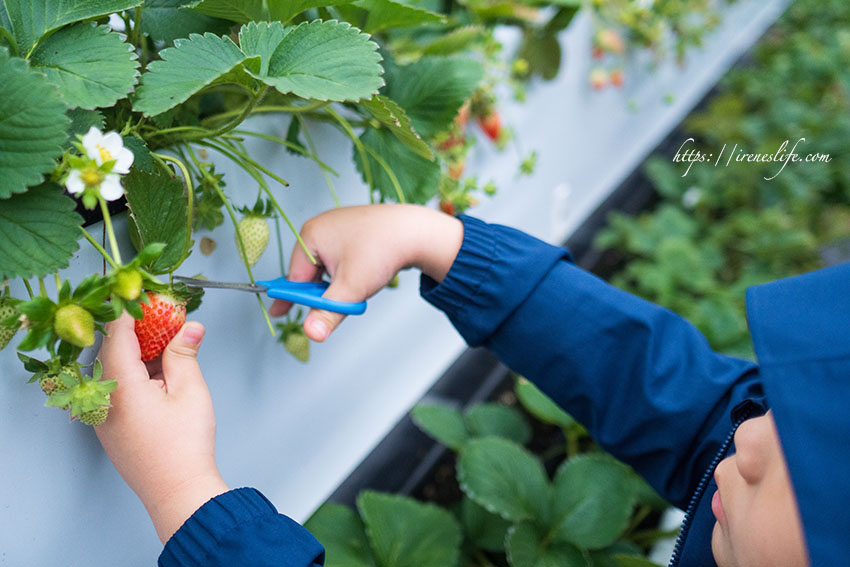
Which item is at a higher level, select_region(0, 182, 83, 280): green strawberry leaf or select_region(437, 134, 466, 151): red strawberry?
select_region(437, 134, 466, 151): red strawberry

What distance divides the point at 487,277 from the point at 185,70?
343 millimetres

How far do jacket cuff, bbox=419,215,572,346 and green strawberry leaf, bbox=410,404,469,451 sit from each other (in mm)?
231

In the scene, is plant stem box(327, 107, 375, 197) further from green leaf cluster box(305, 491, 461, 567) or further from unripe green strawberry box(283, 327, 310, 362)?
green leaf cluster box(305, 491, 461, 567)

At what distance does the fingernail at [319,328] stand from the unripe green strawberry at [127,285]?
0.20 meters

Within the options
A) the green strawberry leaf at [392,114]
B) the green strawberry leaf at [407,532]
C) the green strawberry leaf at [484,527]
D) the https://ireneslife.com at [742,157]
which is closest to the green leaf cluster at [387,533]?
the green strawberry leaf at [407,532]

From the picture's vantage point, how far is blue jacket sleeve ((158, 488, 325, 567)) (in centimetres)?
44

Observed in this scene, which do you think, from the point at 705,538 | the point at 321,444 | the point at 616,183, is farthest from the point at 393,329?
the point at 616,183

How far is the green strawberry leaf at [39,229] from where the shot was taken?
0.36 metres

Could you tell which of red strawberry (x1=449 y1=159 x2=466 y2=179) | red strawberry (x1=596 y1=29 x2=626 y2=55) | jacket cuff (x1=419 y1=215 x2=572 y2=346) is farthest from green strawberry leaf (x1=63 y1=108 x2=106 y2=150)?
red strawberry (x1=596 y1=29 x2=626 y2=55)

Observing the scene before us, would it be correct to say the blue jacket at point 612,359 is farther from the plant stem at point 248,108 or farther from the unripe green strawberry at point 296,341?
the plant stem at point 248,108

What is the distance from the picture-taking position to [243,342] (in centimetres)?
59

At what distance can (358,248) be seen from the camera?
57 cm

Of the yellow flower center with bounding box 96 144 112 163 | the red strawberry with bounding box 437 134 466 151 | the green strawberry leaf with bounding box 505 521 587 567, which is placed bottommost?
the green strawberry leaf with bounding box 505 521 587 567

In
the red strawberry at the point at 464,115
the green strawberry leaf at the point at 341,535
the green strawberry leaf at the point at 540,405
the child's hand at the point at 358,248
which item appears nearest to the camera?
the child's hand at the point at 358,248
